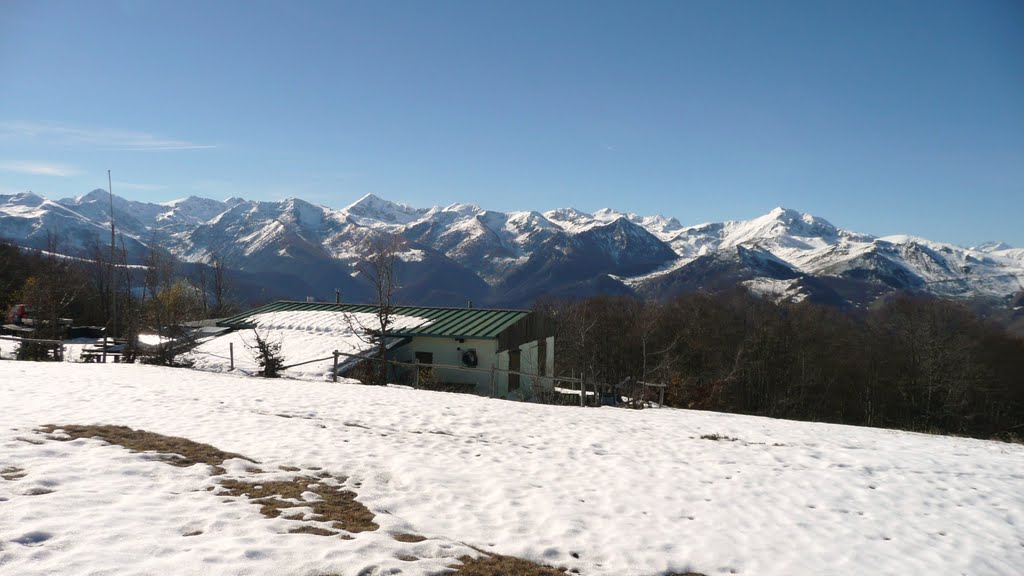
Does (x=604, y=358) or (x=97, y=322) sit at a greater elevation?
(x=97, y=322)

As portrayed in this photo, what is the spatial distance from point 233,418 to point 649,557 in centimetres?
927

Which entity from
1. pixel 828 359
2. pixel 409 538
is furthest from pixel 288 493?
pixel 828 359

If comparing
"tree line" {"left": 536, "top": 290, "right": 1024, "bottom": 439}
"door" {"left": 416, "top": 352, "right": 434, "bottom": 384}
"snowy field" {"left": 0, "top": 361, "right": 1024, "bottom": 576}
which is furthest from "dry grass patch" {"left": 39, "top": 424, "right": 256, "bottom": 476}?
"tree line" {"left": 536, "top": 290, "right": 1024, "bottom": 439}

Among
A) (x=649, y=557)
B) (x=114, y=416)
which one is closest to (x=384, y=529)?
(x=649, y=557)

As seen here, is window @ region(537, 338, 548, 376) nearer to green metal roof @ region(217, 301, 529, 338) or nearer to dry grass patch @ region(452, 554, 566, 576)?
green metal roof @ region(217, 301, 529, 338)

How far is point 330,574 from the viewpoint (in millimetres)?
4812

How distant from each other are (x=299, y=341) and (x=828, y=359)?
2195 inches

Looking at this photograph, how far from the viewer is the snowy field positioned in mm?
5281

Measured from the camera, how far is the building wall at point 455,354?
86.5ft

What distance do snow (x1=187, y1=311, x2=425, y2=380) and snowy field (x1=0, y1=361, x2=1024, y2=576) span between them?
11.4m

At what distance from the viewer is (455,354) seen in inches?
1078

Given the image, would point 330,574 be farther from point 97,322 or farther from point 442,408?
point 97,322

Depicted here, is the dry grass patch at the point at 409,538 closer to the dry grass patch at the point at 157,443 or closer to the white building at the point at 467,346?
the dry grass patch at the point at 157,443

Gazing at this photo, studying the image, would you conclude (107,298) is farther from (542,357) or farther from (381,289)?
(542,357)
